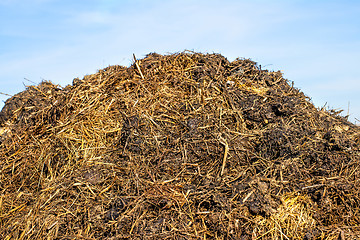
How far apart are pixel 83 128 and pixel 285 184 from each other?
3.54 m

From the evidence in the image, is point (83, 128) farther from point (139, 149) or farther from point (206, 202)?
point (206, 202)

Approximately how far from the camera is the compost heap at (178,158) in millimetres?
4273

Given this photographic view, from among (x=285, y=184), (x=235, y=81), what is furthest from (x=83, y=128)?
(x=285, y=184)

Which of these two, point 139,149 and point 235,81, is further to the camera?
point 235,81

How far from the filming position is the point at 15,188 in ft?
18.2

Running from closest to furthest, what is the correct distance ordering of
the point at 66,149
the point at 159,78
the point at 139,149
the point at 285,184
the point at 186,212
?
the point at 186,212, the point at 285,184, the point at 139,149, the point at 66,149, the point at 159,78

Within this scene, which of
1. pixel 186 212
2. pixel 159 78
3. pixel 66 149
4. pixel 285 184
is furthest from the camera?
pixel 159 78

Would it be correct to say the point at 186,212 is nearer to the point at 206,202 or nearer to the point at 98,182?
the point at 206,202

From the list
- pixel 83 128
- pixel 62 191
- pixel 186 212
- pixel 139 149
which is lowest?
pixel 186 212

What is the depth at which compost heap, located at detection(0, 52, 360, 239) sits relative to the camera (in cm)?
427

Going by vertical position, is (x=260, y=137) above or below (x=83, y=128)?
below

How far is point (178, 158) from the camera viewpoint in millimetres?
4973

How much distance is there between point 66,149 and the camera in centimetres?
550

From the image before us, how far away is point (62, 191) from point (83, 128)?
1.29m
